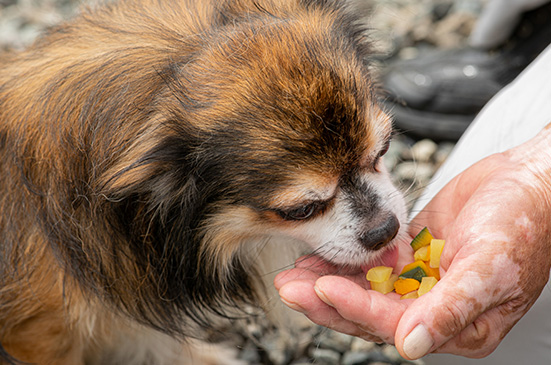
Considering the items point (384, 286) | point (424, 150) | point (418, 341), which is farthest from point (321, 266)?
point (424, 150)

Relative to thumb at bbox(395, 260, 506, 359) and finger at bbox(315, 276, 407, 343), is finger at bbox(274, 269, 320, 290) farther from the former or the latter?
thumb at bbox(395, 260, 506, 359)

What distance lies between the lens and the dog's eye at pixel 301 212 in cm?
217

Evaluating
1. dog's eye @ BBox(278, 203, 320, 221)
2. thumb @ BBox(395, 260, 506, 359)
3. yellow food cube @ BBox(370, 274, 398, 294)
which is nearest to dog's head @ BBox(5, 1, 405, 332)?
dog's eye @ BBox(278, 203, 320, 221)

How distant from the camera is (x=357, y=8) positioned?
273 centimetres

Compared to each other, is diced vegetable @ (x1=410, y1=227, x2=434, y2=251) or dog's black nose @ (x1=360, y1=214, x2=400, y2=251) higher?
dog's black nose @ (x1=360, y1=214, x2=400, y2=251)

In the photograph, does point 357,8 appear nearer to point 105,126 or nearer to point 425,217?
point 425,217

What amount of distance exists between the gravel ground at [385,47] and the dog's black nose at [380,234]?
453mm

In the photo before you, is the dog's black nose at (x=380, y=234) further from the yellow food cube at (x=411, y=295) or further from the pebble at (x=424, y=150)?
the pebble at (x=424, y=150)

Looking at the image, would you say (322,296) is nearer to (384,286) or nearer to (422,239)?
(384,286)

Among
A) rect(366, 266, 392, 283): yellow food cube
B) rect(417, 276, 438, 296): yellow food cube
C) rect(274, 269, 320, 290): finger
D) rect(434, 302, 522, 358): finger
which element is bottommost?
rect(434, 302, 522, 358): finger

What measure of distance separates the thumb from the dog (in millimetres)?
422

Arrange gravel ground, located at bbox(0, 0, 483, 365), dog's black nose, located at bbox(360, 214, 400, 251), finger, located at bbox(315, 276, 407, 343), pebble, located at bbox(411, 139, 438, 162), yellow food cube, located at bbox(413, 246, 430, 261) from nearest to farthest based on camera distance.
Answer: finger, located at bbox(315, 276, 407, 343)
dog's black nose, located at bbox(360, 214, 400, 251)
yellow food cube, located at bbox(413, 246, 430, 261)
gravel ground, located at bbox(0, 0, 483, 365)
pebble, located at bbox(411, 139, 438, 162)

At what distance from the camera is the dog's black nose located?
7.33ft

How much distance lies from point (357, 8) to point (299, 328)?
1.71 meters
